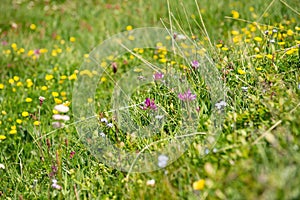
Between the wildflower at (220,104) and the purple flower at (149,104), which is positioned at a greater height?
the wildflower at (220,104)

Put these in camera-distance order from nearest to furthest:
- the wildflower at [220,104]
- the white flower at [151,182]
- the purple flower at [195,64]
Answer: the white flower at [151,182], the wildflower at [220,104], the purple flower at [195,64]

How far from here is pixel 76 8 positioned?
6.44m

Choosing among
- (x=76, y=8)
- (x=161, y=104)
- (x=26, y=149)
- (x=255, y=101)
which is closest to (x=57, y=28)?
(x=76, y=8)

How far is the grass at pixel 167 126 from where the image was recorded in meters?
1.75

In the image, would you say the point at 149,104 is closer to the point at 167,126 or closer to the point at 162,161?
the point at 167,126

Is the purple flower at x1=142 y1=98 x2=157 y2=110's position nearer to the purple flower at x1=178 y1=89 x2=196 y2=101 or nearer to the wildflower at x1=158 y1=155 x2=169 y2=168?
the purple flower at x1=178 y1=89 x2=196 y2=101

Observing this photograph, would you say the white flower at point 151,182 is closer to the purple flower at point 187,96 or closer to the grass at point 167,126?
the grass at point 167,126

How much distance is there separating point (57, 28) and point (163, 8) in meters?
1.45

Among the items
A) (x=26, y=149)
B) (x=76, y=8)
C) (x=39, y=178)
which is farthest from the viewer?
(x=76, y=8)

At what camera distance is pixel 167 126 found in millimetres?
2576

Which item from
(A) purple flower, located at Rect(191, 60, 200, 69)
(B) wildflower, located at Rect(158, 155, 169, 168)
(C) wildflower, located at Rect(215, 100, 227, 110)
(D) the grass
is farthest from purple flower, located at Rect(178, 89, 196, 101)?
(B) wildflower, located at Rect(158, 155, 169, 168)

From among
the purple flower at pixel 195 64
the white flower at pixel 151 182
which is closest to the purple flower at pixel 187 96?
the purple flower at pixel 195 64

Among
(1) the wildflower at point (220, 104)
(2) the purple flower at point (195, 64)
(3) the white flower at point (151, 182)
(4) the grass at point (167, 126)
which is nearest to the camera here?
(4) the grass at point (167, 126)

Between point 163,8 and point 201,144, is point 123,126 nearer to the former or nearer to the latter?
point 201,144
